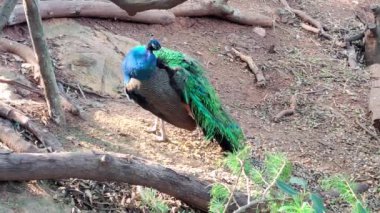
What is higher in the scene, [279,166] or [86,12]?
[279,166]

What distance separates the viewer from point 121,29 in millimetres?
6512

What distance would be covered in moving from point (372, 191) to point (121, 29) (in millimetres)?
2787

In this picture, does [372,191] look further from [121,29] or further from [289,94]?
[121,29]

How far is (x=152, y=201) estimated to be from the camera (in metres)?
3.89

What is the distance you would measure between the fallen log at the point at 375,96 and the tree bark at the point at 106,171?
8.61ft

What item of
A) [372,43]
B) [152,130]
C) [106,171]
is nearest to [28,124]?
[106,171]

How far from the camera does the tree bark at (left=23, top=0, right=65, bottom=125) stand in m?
4.15

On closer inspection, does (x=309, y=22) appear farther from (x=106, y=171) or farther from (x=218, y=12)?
(x=106, y=171)

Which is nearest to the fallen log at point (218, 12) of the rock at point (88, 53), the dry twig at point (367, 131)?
the rock at point (88, 53)

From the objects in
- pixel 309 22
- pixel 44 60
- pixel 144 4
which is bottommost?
pixel 309 22

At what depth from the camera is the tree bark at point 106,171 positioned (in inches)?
141

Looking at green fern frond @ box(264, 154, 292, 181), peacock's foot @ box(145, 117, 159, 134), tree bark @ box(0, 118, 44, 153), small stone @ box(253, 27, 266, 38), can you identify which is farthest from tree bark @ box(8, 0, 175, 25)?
green fern frond @ box(264, 154, 292, 181)

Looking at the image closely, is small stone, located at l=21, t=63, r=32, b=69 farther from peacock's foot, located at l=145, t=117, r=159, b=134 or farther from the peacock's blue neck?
peacock's foot, located at l=145, t=117, r=159, b=134

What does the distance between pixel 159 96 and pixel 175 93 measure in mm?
125
